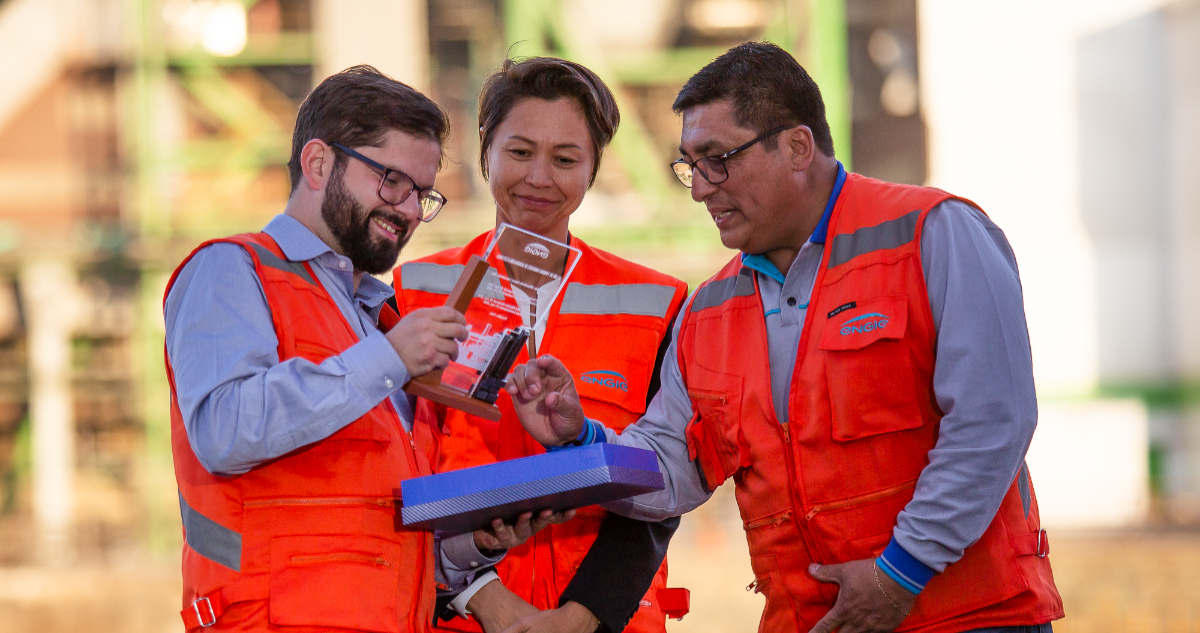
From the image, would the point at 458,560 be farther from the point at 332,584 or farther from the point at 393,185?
the point at 393,185

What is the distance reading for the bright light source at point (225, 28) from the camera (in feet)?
44.0

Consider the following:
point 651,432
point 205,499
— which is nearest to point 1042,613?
point 651,432

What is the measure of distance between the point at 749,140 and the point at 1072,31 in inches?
508

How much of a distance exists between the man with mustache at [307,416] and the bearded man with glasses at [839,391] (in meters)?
0.41

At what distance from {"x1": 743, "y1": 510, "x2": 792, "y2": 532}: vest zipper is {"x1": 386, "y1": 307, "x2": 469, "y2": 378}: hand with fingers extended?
0.86 metres

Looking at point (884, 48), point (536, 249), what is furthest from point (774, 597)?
point (884, 48)

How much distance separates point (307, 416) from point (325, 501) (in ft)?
0.76

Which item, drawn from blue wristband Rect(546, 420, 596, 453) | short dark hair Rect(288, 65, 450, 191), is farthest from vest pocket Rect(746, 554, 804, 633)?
short dark hair Rect(288, 65, 450, 191)

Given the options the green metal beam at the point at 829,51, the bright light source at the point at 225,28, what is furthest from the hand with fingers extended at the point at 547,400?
the bright light source at the point at 225,28

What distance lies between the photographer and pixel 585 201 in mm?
13242

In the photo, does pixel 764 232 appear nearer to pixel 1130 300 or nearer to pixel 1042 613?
pixel 1042 613

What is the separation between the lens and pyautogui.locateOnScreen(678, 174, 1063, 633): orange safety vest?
238 cm

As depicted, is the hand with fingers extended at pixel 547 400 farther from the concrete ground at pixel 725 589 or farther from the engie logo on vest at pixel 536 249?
the concrete ground at pixel 725 589

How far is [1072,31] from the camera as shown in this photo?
1402cm
